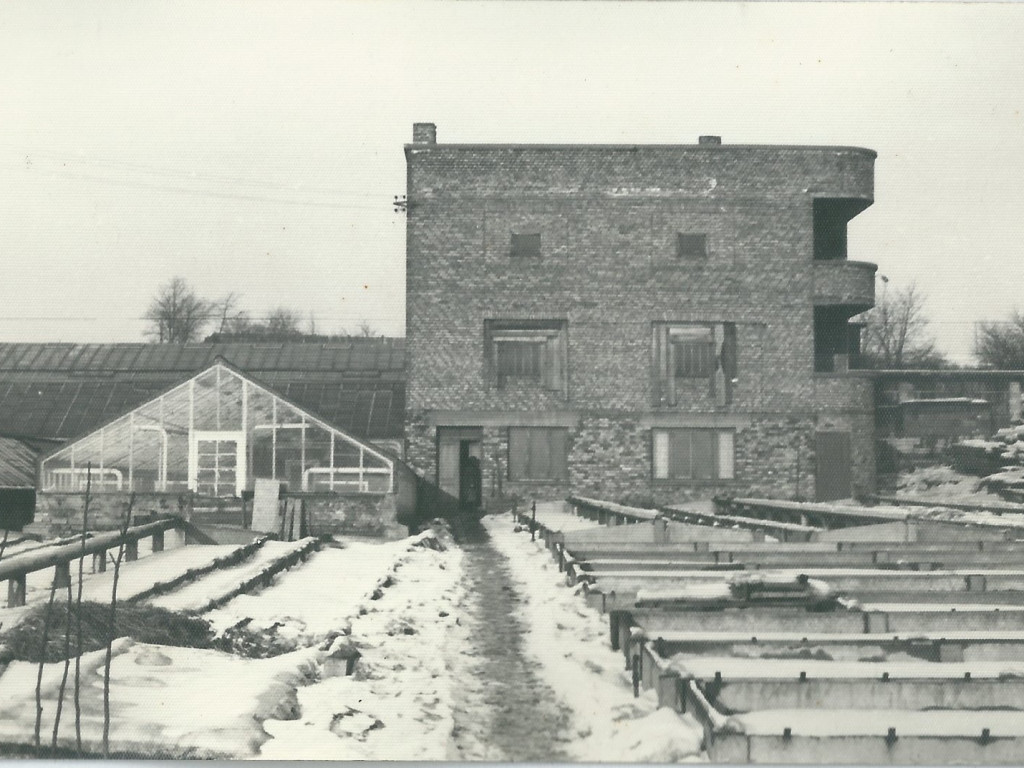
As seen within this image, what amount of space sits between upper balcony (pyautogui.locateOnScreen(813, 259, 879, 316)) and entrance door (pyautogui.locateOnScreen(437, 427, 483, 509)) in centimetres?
957

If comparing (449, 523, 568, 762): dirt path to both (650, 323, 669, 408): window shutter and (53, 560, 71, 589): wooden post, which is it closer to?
(53, 560, 71, 589): wooden post

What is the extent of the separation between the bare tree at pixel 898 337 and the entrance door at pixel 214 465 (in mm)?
16202

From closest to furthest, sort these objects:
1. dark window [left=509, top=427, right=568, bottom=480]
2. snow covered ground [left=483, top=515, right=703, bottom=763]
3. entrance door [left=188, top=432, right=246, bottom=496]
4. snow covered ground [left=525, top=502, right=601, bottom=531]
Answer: snow covered ground [left=483, top=515, right=703, bottom=763], snow covered ground [left=525, top=502, right=601, bottom=531], entrance door [left=188, top=432, right=246, bottom=496], dark window [left=509, top=427, right=568, bottom=480]

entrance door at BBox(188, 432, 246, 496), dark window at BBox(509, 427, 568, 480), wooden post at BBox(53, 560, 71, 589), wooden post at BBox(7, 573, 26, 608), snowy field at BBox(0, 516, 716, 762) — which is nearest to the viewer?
snowy field at BBox(0, 516, 716, 762)

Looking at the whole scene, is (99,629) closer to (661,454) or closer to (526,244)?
(526,244)

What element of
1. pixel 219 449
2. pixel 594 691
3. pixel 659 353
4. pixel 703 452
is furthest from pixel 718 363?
pixel 594 691

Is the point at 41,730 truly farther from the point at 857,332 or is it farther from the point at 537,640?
the point at 857,332

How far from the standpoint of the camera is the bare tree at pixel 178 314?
156ft

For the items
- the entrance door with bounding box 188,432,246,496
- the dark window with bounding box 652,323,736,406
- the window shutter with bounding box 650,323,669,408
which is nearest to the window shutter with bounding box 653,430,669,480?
the dark window with bounding box 652,323,736,406

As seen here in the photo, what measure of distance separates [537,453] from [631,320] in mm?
4231

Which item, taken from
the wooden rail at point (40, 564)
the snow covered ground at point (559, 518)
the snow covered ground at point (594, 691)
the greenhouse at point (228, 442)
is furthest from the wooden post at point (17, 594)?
the greenhouse at point (228, 442)

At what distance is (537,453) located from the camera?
30641mm

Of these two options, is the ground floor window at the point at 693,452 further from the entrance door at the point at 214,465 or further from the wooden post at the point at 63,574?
the wooden post at the point at 63,574

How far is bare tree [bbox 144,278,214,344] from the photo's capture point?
47500 mm
